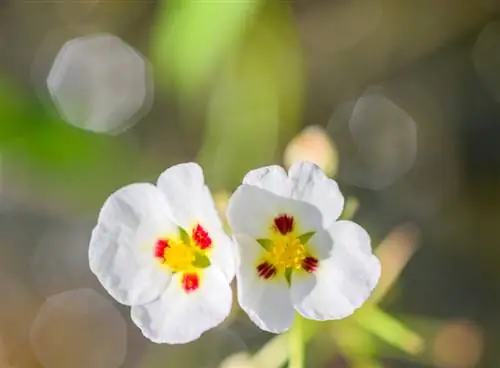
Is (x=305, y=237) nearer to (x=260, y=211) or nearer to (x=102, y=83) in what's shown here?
(x=260, y=211)

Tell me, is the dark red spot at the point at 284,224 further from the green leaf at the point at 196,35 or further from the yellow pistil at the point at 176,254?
the green leaf at the point at 196,35

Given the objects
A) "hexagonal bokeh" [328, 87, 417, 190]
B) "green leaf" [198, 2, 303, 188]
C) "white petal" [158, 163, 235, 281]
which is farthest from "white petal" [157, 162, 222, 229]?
"hexagonal bokeh" [328, 87, 417, 190]

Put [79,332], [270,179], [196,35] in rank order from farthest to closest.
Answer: [79,332] < [196,35] < [270,179]

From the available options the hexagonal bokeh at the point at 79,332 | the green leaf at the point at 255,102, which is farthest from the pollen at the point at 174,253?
the hexagonal bokeh at the point at 79,332

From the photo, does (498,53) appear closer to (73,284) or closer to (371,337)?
(371,337)

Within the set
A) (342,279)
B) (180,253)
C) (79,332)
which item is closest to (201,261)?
(180,253)

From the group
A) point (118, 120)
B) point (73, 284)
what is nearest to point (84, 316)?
point (73, 284)
